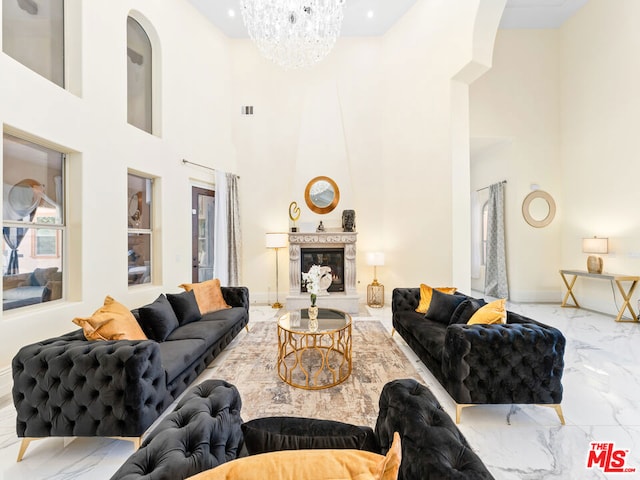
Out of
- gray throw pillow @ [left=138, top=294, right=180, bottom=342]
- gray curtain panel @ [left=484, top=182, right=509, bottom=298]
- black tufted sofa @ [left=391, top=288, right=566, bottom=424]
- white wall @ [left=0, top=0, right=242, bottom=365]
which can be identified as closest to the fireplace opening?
white wall @ [left=0, top=0, right=242, bottom=365]

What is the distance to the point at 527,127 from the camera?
217 inches

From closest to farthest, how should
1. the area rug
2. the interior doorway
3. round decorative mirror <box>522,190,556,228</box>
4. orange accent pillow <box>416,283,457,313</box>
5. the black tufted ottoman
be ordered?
the black tufted ottoman, the area rug, orange accent pillow <box>416,283,457,313</box>, the interior doorway, round decorative mirror <box>522,190,556,228</box>

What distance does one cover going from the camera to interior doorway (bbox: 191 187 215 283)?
5.00m

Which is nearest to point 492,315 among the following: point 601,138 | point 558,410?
point 558,410

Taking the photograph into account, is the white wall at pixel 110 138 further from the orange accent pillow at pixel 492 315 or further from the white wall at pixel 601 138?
the white wall at pixel 601 138

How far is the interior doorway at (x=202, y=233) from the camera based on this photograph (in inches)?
197

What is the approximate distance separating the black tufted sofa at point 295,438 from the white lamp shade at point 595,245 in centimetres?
553

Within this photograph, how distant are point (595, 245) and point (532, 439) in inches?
175

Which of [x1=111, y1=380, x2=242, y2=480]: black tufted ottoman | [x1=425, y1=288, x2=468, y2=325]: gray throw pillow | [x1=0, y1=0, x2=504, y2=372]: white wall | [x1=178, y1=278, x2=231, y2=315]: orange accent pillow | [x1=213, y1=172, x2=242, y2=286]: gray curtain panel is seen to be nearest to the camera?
A: [x1=111, y1=380, x2=242, y2=480]: black tufted ottoman

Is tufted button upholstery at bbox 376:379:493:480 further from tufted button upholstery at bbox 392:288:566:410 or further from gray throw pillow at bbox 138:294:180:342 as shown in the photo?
gray throw pillow at bbox 138:294:180:342

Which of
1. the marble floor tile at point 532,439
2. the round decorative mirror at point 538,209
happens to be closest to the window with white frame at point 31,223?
the marble floor tile at point 532,439

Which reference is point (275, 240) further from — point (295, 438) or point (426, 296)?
point (295, 438)

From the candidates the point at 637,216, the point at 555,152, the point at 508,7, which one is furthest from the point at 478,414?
the point at 508,7

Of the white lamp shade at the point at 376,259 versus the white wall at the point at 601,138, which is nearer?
the white wall at the point at 601,138
